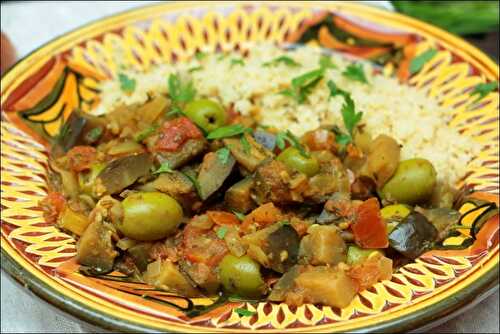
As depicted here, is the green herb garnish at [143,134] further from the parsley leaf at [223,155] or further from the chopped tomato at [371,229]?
the chopped tomato at [371,229]

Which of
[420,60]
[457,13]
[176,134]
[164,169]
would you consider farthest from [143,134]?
[457,13]

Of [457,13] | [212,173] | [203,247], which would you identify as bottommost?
[203,247]

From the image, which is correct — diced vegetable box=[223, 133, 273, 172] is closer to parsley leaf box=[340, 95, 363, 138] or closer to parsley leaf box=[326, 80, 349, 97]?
parsley leaf box=[340, 95, 363, 138]

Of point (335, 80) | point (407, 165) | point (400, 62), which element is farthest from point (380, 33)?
point (407, 165)

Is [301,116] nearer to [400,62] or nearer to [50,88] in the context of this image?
[400,62]

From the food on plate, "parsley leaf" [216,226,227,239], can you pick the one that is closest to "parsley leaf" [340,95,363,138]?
the food on plate

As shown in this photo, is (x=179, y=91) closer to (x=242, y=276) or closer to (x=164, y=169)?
(x=164, y=169)

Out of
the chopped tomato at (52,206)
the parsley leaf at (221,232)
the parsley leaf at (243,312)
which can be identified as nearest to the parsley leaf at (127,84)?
the chopped tomato at (52,206)
